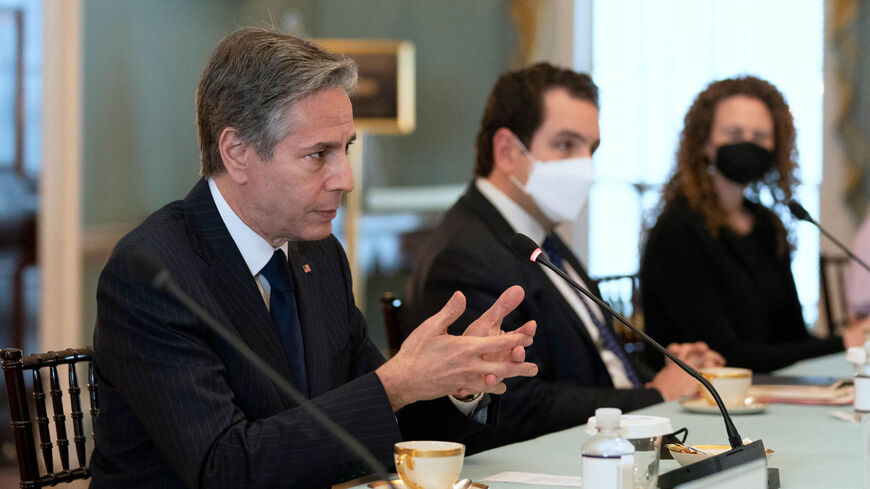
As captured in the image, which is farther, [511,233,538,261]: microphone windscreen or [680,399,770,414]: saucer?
[680,399,770,414]: saucer

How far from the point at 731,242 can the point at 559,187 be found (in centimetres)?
84

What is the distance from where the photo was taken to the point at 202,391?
141cm

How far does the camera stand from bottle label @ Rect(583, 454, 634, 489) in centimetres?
114

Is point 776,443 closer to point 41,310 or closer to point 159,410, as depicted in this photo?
point 159,410

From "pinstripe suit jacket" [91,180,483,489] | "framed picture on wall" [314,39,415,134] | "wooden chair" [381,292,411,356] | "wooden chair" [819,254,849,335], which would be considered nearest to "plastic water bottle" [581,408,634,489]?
"pinstripe suit jacket" [91,180,483,489]

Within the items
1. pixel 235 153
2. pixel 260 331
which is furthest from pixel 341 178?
pixel 260 331

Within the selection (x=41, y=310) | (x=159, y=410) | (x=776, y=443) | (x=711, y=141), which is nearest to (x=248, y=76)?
(x=159, y=410)

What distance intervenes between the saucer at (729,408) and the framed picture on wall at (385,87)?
10.9 feet

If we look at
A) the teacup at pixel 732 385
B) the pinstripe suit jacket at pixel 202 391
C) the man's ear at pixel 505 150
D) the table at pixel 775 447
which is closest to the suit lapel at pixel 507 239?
the man's ear at pixel 505 150

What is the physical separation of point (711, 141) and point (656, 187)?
2.31 m

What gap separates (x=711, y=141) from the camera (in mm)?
3186

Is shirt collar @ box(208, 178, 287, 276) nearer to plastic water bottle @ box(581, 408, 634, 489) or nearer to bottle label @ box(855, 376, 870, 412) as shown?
plastic water bottle @ box(581, 408, 634, 489)

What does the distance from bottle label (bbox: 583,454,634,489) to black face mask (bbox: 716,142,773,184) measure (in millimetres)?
2082

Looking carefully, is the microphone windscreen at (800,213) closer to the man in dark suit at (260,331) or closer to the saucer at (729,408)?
the saucer at (729,408)
